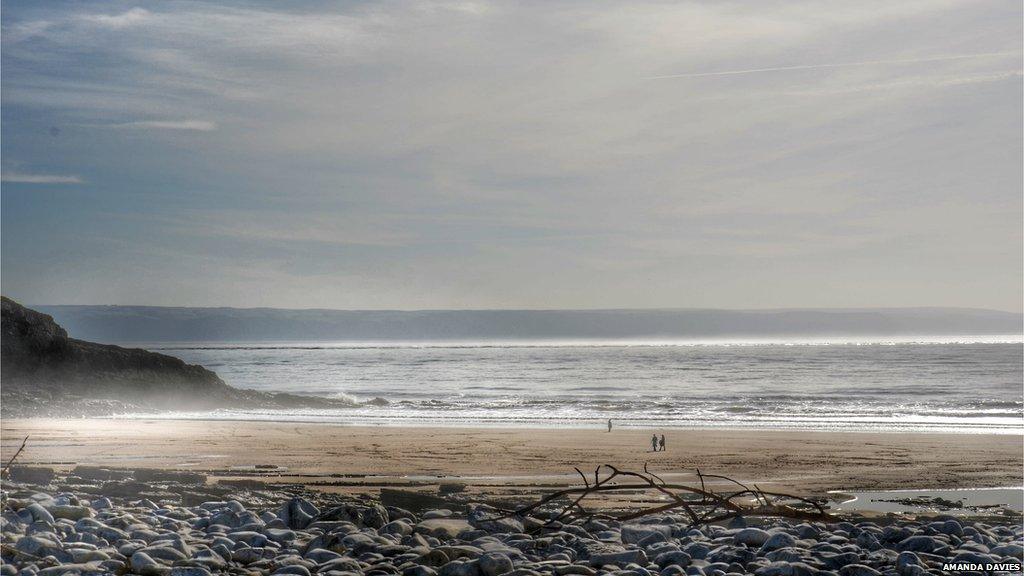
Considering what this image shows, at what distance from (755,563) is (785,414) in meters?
20.7

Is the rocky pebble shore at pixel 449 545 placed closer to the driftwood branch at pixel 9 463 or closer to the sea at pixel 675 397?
the driftwood branch at pixel 9 463

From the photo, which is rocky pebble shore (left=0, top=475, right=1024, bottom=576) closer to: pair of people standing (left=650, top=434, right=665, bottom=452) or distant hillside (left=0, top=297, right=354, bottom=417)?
pair of people standing (left=650, top=434, right=665, bottom=452)

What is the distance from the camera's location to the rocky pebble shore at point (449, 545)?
4332mm

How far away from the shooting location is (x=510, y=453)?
12742 mm

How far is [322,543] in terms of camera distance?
4898 millimetres

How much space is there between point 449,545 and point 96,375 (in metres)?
23.6

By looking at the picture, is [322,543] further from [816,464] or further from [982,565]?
[816,464]

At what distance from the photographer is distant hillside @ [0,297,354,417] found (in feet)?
76.6

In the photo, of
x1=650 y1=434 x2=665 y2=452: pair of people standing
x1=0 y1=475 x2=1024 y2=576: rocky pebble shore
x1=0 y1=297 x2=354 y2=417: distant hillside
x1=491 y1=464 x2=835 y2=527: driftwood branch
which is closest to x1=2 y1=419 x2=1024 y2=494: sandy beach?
x1=650 y1=434 x2=665 y2=452: pair of people standing

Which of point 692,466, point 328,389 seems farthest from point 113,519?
point 328,389

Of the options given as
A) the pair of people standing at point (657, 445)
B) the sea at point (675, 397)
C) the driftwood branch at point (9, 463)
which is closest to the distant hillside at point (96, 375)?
the sea at point (675, 397)

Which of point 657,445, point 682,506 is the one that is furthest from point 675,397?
point 682,506

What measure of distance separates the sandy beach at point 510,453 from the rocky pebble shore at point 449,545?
3.25 m

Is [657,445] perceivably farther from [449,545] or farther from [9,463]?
[9,463]
